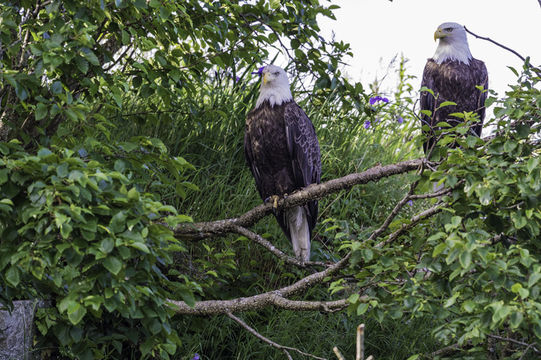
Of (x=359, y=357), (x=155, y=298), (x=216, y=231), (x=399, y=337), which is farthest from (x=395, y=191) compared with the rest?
(x=359, y=357)

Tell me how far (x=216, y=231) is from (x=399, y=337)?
1396 millimetres

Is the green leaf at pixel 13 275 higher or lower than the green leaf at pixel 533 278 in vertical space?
lower

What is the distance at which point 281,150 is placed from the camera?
496cm

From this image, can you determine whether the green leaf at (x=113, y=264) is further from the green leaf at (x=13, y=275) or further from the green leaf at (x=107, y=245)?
the green leaf at (x=13, y=275)

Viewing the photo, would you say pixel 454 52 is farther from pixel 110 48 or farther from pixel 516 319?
pixel 516 319

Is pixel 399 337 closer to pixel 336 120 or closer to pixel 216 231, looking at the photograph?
pixel 216 231

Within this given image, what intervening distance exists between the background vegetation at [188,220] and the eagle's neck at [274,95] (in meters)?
0.35

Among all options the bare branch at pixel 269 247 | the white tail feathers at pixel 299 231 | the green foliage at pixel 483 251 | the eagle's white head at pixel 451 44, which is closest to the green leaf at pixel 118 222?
the green foliage at pixel 483 251

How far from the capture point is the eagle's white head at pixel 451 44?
5.82 m

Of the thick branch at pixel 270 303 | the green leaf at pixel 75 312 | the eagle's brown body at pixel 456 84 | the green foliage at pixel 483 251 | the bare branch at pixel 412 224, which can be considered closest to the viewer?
the green leaf at pixel 75 312

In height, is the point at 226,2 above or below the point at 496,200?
above

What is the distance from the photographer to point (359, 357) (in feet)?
6.13

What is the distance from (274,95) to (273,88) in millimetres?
68

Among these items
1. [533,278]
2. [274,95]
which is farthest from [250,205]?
[533,278]
